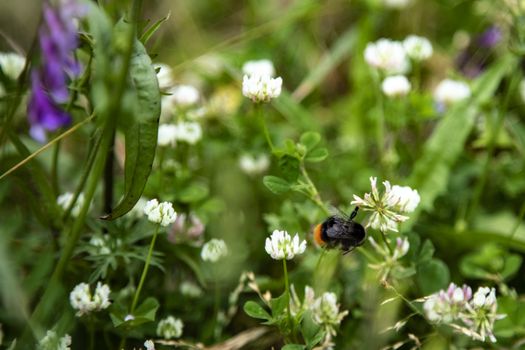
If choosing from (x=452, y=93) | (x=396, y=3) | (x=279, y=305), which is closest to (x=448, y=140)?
(x=452, y=93)

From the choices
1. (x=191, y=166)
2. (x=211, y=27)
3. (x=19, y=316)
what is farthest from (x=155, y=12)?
(x=19, y=316)

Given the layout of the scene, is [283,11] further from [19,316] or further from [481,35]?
[19,316]

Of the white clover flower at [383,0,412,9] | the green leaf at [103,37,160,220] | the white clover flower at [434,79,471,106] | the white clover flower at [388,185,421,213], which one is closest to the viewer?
the green leaf at [103,37,160,220]

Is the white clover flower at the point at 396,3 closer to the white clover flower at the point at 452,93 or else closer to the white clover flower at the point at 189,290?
the white clover flower at the point at 452,93

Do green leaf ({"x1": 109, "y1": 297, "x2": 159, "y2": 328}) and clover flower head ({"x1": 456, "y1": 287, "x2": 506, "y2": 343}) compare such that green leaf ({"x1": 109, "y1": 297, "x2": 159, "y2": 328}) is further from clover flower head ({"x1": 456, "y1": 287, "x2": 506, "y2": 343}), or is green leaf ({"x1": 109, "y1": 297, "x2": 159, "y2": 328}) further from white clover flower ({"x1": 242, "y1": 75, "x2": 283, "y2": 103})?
clover flower head ({"x1": 456, "y1": 287, "x2": 506, "y2": 343})

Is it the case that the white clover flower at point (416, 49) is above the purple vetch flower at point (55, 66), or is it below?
below

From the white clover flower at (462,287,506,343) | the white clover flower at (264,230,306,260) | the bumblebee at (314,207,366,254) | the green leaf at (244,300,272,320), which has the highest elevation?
the white clover flower at (264,230,306,260)

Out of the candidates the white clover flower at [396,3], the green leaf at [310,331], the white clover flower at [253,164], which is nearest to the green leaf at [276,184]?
the green leaf at [310,331]

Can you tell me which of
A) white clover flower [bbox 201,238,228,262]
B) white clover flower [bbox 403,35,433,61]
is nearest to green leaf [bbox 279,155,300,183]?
white clover flower [bbox 201,238,228,262]
